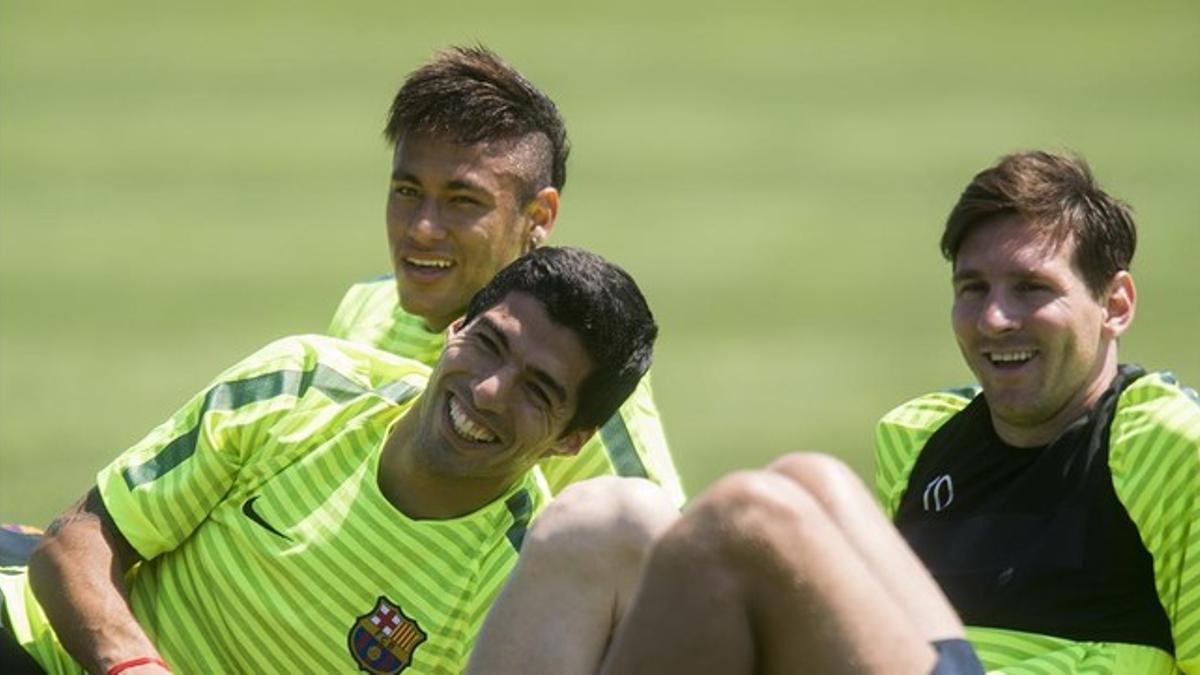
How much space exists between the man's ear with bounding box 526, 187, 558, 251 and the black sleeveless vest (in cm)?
116

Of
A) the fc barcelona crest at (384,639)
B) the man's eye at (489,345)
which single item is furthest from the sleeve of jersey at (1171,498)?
the fc barcelona crest at (384,639)

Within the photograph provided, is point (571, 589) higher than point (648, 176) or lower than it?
higher

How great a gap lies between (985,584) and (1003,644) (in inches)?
5.0

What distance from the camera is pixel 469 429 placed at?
14.3ft

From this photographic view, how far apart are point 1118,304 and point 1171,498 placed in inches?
23.5

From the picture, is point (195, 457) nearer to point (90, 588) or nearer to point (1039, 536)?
point (90, 588)

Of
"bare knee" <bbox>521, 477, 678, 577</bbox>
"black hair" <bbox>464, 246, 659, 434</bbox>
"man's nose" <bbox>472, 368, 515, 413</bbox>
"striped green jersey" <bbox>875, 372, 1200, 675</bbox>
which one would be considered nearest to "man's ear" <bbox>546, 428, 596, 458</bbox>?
"black hair" <bbox>464, 246, 659, 434</bbox>

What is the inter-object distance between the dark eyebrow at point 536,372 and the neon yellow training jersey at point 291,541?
0.20 meters

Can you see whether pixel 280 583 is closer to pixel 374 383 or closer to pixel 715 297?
pixel 374 383

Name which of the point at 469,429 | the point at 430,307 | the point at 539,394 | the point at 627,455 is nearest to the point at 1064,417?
the point at 627,455

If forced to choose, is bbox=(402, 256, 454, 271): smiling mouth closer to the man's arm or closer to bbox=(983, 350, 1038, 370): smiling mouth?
the man's arm

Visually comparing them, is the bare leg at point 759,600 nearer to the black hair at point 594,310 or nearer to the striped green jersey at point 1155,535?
the striped green jersey at point 1155,535

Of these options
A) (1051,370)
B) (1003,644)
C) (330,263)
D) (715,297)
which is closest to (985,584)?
(1003,644)

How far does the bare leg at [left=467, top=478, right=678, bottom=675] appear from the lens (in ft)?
12.8
